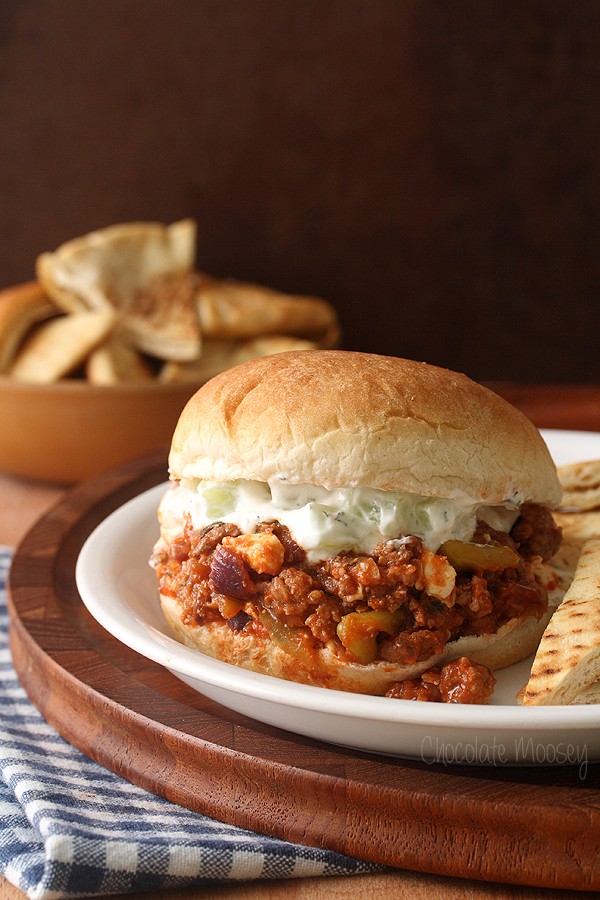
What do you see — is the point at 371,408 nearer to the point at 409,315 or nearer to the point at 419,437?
the point at 419,437

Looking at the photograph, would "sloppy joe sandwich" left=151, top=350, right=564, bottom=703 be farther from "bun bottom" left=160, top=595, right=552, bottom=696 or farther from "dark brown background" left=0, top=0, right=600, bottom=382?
"dark brown background" left=0, top=0, right=600, bottom=382

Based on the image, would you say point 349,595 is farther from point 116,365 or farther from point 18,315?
point 18,315

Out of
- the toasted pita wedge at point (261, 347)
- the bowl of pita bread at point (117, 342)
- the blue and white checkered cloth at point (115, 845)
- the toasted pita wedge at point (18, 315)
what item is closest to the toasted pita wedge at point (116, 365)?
the bowl of pita bread at point (117, 342)

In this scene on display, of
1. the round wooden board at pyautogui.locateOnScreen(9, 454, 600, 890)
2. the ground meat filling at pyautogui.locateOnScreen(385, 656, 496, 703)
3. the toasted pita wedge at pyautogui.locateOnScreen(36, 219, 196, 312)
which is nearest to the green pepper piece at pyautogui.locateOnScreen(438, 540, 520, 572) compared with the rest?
the ground meat filling at pyautogui.locateOnScreen(385, 656, 496, 703)

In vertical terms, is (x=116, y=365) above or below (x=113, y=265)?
below

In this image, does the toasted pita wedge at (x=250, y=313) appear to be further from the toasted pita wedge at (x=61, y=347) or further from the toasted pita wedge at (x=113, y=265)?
the toasted pita wedge at (x=61, y=347)

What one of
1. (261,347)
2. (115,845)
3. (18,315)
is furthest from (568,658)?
(18,315)
